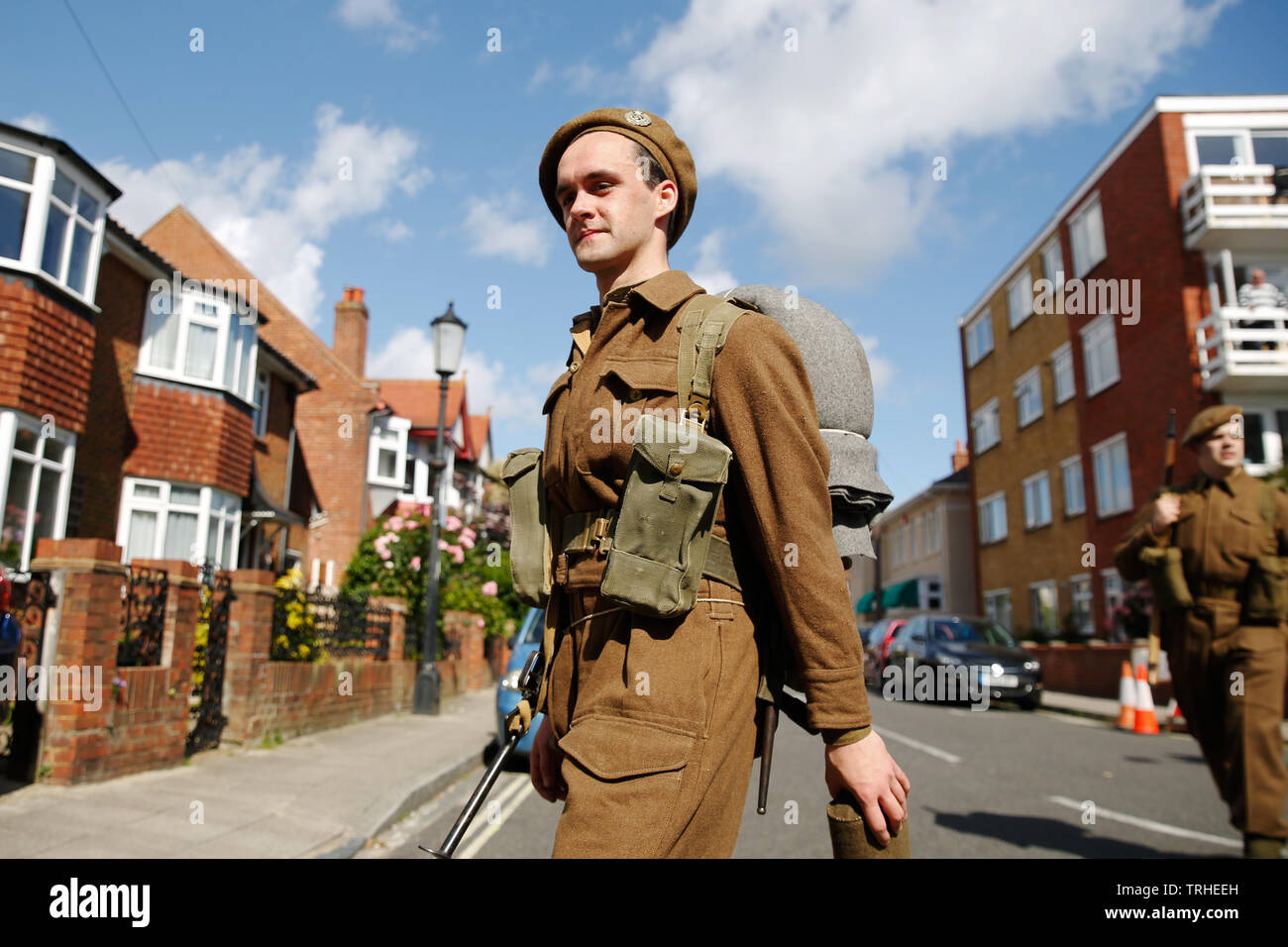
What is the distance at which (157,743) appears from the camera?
741cm

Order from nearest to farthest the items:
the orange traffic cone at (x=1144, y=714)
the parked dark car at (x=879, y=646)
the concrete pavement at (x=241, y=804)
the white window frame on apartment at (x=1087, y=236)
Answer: the concrete pavement at (x=241, y=804)
the orange traffic cone at (x=1144, y=714)
the parked dark car at (x=879, y=646)
the white window frame on apartment at (x=1087, y=236)

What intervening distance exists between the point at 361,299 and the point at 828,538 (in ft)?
114

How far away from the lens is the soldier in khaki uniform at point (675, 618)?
1.61 m

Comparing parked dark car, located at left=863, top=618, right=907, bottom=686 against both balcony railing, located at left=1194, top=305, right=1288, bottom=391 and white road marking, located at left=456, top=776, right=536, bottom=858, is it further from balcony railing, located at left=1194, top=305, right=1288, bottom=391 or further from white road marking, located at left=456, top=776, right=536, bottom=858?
white road marking, located at left=456, top=776, right=536, bottom=858

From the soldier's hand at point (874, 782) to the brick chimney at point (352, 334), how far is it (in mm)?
32611

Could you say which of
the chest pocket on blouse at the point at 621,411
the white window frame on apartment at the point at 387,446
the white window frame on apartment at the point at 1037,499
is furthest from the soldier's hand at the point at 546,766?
the white window frame on apartment at the point at 1037,499

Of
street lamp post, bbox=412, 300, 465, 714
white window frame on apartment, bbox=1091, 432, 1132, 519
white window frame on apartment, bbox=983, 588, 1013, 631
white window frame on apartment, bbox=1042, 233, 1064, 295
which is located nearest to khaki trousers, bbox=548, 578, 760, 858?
street lamp post, bbox=412, 300, 465, 714

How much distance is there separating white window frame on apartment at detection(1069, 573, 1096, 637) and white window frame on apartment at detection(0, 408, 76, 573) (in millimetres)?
23233

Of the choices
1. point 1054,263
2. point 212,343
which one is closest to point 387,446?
point 212,343

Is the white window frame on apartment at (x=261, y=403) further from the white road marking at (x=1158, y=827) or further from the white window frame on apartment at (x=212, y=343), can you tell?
the white road marking at (x=1158, y=827)

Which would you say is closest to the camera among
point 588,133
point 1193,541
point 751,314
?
point 751,314

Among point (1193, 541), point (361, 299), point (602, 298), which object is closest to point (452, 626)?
point (1193, 541)

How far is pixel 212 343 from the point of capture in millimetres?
18062

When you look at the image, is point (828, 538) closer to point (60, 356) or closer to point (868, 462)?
point (868, 462)
